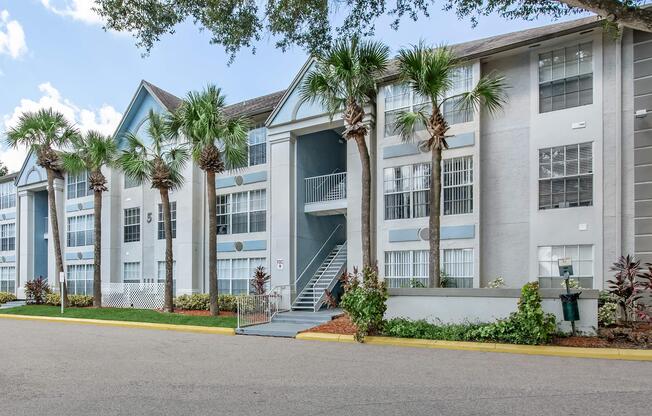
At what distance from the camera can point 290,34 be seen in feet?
44.7

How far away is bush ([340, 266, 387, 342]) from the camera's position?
495 inches

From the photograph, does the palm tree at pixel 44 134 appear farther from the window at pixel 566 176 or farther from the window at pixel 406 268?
the window at pixel 566 176

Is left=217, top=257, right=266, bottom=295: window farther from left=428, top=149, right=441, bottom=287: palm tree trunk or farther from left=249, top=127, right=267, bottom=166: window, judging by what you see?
left=428, top=149, right=441, bottom=287: palm tree trunk

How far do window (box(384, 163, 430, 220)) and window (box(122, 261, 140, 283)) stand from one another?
14888mm

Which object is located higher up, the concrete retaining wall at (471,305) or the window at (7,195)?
the window at (7,195)

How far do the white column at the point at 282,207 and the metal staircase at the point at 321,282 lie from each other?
2.96 feet

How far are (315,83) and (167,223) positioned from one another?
9.14 meters

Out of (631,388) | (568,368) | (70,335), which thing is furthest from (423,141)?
(70,335)

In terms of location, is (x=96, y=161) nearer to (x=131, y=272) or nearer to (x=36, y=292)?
(x=131, y=272)

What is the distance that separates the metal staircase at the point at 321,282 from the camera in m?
18.2

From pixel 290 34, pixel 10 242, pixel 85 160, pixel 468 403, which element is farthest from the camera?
pixel 10 242

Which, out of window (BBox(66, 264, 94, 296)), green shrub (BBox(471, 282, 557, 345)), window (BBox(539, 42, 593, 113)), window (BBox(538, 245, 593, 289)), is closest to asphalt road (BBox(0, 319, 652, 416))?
green shrub (BBox(471, 282, 557, 345))

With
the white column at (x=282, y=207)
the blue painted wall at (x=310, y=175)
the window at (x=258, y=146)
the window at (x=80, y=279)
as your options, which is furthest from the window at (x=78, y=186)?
the blue painted wall at (x=310, y=175)

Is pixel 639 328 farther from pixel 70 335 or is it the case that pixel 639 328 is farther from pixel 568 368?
pixel 70 335
